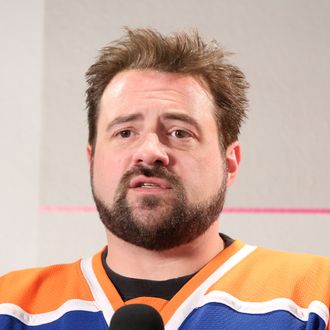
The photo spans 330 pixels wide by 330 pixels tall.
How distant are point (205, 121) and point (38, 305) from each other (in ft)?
1.40

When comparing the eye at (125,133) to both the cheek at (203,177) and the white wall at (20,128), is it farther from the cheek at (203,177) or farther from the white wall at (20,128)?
the white wall at (20,128)

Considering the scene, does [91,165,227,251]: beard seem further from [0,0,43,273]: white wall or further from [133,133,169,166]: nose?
[0,0,43,273]: white wall

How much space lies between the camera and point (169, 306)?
1.18 meters

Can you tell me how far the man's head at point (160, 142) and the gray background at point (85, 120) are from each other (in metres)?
0.23

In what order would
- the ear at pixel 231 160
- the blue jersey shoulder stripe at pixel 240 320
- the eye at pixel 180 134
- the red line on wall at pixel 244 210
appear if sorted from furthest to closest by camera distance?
1. the red line on wall at pixel 244 210
2. the ear at pixel 231 160
3. the eye at pixel 180 134
4. the blue jersey shoulder stripe at pixel 240 320

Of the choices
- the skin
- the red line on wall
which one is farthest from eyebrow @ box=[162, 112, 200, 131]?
the red line on wall

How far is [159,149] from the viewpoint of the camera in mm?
1164

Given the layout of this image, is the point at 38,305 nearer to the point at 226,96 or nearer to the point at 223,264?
the point at 223,264

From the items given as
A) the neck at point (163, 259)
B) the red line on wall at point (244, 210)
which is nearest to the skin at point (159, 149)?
the neck at point (163, 259)

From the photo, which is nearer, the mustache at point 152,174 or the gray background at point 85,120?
the mustache at point 152,174

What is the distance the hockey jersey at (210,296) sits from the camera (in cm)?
114

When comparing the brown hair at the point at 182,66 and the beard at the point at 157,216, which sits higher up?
the brown hair at the point at 182,66

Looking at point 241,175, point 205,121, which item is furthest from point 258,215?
point 205,121

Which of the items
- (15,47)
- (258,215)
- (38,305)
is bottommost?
(38,305)
